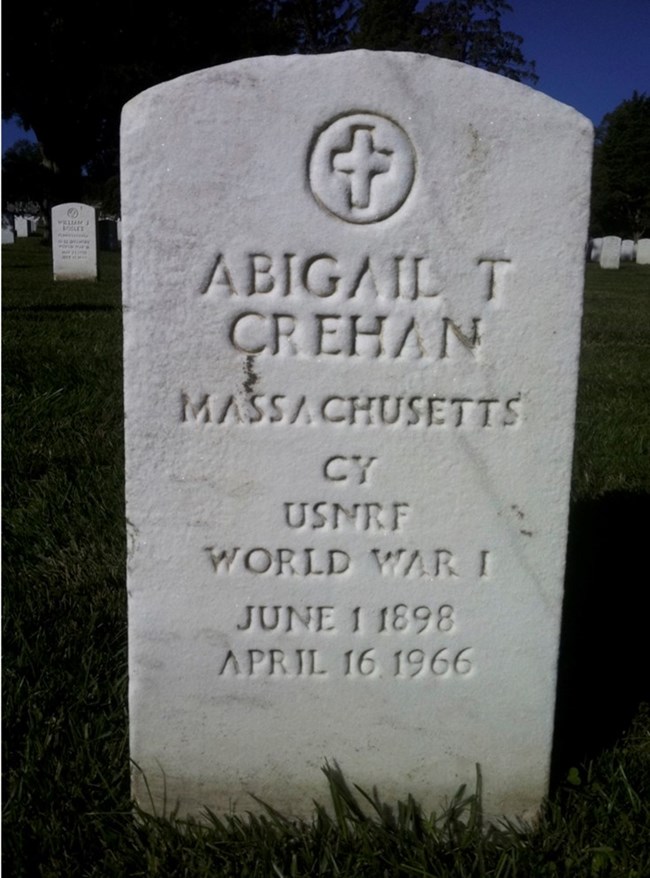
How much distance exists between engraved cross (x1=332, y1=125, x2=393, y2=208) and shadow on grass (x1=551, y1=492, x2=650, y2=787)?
141 cm

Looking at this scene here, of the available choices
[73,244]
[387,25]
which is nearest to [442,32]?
[387,25]

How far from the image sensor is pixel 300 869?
184cm

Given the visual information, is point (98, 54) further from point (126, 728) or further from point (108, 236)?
point (126, 728)

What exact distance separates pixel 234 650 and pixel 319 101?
1.10m

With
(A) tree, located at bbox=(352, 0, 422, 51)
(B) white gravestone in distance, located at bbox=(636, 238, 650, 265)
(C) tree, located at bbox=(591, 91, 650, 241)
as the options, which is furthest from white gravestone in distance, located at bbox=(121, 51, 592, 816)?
(C) tree, located at bbox=(591, 91, 650, 241)

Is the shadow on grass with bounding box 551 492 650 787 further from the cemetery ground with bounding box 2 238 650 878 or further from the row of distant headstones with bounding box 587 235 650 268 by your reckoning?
the row of distant headstones with bounding box 587 235 650 268

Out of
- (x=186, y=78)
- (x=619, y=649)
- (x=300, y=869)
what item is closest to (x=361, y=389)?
(x=186, y=78)

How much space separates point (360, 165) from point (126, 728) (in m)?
1.44

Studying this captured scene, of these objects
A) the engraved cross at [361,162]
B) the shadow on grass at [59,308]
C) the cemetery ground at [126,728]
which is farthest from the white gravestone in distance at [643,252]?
the engraved cross at [361,162]

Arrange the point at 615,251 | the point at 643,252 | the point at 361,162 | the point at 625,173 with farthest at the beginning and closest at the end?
the point at 625,173, the point at 643,252, the point at 615,251, the point at 361,162

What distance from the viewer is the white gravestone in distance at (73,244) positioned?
44.7ft

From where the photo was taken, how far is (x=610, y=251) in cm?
2694

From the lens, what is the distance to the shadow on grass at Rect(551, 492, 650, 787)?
233cm

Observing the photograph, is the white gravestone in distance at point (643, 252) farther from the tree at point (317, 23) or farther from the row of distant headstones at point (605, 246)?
the tree at point (317, 23)
